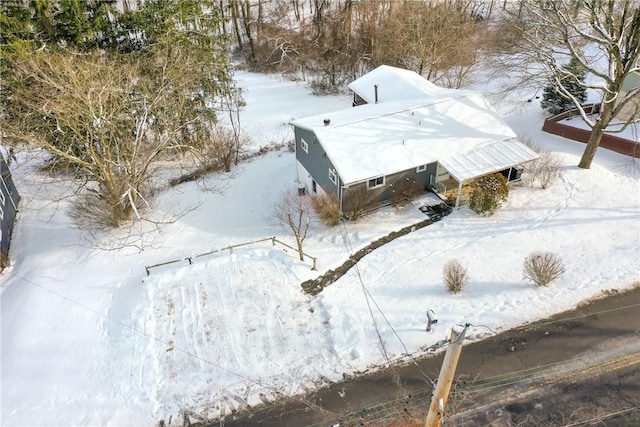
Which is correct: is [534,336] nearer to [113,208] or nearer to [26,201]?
[113,208]

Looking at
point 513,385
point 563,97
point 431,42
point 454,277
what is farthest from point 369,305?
point 431,42

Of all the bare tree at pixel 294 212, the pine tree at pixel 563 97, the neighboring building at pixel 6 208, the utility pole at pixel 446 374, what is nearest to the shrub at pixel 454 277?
the bare tree at pixel 294 212

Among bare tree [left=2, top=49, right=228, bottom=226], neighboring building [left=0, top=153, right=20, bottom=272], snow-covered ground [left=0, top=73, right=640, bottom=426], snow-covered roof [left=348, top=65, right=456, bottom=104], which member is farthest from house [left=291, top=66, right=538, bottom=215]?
neighboring building [left=0, top=153, right=20, bottom=272]

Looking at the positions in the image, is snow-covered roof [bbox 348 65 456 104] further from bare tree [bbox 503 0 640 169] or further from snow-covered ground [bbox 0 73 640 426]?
snow-covered ground [bbox 0 73 640 426]

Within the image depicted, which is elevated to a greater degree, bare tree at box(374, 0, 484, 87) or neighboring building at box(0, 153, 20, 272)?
bare tree at box(374, 0, 484, 87)

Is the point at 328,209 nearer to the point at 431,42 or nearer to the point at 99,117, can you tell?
the point at 99,117

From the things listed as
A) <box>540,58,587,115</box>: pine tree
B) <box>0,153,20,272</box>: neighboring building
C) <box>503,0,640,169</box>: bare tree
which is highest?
<box>503,0,640,169</box>: bare tree
